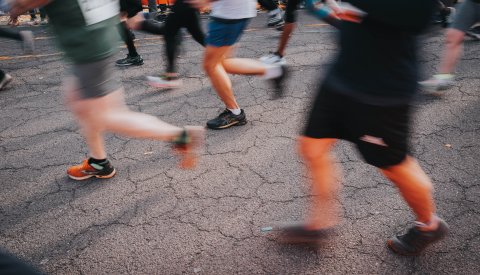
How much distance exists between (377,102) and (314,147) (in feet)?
1.35

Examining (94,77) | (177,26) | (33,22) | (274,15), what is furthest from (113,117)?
(33,22)

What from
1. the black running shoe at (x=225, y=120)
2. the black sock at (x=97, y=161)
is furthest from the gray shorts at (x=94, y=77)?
the black running shoe at (x=225, y=120)

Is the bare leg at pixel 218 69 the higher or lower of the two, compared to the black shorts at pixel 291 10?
lower

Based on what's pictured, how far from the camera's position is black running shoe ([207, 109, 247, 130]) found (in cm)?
357

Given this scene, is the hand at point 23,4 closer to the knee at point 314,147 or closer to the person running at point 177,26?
the knee at point 314,147

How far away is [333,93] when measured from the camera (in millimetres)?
1714

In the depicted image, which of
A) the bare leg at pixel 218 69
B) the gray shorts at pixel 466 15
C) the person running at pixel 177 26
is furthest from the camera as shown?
the person running at pixel 177 26

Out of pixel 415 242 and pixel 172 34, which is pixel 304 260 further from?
pixel 172 34

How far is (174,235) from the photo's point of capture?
235cm

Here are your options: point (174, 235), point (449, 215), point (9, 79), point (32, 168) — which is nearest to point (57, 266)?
point (174, 235)

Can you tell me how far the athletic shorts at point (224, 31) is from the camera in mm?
2949

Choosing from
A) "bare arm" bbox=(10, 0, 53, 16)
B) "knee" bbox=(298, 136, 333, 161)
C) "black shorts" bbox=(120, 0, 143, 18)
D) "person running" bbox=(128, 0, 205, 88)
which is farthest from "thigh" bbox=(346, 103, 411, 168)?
"black shorts" bbox=(120, 0, 143, 18)

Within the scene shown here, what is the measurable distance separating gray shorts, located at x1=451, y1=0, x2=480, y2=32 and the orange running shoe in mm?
3514

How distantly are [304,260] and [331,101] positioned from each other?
0.96 meters
